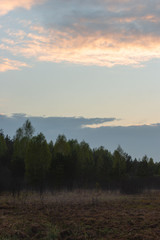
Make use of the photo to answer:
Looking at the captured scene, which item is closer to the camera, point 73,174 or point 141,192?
point 141,192

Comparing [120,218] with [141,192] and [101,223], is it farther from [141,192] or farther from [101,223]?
[141,192]

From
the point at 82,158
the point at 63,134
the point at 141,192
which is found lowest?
the point at 141,192

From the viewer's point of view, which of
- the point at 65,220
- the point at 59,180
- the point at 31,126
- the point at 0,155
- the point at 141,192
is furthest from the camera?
the point at 31,126

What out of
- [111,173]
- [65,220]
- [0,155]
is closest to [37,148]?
[0,155]

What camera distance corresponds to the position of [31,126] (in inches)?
2222

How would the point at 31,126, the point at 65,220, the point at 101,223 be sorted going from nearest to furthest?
the point at 101,223 → the point at 65,220 → the point at 31,126

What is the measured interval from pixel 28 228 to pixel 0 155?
44.9 metres

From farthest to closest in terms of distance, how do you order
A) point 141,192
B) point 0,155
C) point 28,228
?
point 0,155
point 141,192
point 28,228

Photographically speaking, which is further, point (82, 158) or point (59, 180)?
point (82, 158)

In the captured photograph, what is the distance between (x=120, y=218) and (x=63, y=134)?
152 feet

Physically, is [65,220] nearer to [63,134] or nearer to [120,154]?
[120,154]

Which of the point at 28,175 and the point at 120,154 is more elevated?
the point at 120,154

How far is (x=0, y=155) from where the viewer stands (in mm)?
52531

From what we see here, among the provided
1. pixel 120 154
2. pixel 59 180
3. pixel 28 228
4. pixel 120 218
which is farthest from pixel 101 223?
pixel 120 154
